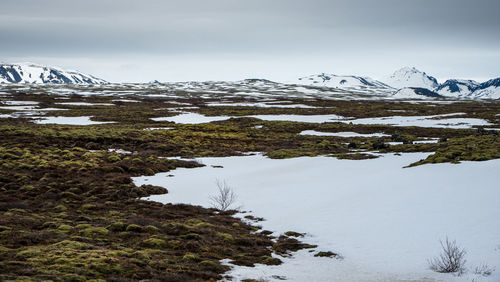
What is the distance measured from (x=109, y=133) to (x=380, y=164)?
34042 millimetres

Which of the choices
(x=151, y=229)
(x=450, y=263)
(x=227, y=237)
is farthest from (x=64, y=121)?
(x=450, y=263)

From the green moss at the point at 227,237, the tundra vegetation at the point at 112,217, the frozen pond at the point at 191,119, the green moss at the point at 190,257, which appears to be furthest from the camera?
the frozen pond at the point at 191,119

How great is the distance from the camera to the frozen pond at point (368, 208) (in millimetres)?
12766

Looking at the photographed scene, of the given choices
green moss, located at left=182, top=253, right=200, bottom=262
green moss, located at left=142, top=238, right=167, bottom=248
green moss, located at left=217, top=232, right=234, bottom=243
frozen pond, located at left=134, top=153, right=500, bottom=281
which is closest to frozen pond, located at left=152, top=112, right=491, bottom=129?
frozen pond, located at left=134, top=153, right=500, bottom=281

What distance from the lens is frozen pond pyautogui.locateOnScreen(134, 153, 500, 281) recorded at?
1277cm

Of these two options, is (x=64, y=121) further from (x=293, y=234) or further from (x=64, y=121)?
(x=293, y=234)

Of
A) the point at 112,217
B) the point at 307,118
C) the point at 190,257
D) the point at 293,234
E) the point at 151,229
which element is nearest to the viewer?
the point at 190,257

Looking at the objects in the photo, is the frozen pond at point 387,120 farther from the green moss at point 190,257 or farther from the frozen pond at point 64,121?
the green moss at point 190,257

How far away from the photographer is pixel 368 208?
1917 cm

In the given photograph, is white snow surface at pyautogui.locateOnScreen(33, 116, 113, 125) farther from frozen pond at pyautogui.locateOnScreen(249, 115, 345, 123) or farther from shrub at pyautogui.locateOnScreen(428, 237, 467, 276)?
shrub at pyautogui.locateOnScreen(428, 237, 467, 276)

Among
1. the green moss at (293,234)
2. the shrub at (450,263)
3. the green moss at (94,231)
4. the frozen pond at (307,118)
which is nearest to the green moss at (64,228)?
the green moss at (94,231)

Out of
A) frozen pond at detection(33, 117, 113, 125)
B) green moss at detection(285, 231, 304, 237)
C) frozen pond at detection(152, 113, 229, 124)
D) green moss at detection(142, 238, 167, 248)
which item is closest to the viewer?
green moss at detection(142, 238, 167, 248)

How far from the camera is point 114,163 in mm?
32812

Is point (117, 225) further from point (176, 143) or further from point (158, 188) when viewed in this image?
point (176, 143)
